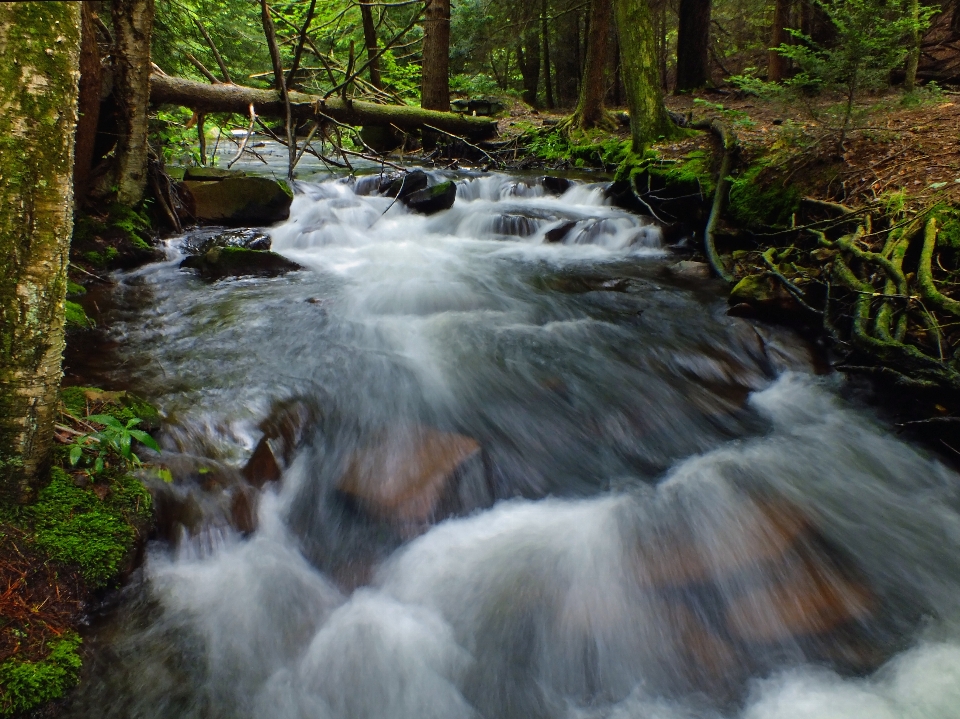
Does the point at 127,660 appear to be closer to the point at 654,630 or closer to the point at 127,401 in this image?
the point at 127,401

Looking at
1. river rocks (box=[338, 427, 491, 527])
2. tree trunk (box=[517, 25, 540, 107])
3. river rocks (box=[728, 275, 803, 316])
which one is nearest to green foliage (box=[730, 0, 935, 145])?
river rocks (box=[728, 275, 803, 316])

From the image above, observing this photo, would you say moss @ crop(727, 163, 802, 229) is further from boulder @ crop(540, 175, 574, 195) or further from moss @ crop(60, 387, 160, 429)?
moss @ crop(60, 387, 160, 429)

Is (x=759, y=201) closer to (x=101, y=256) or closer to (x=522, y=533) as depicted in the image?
(x=522, y=533)

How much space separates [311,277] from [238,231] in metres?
1.50

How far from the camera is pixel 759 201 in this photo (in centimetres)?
661

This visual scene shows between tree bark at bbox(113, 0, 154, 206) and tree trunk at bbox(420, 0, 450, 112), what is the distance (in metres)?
7.76

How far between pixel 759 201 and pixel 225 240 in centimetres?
638

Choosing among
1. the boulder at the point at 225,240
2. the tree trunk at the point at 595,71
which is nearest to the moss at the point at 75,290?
the boulder at the point at 225,240

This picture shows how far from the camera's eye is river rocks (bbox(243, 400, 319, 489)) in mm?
3336

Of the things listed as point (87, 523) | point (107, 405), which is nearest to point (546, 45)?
point (107, 405)

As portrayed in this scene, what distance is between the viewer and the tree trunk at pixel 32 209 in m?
1.81

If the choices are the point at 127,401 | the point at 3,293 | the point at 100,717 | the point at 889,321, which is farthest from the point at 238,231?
the point at 889,321

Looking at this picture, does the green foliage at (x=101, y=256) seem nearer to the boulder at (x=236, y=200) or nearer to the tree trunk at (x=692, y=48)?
the boulder at (x=236, y=200)

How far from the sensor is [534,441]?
409 cm
